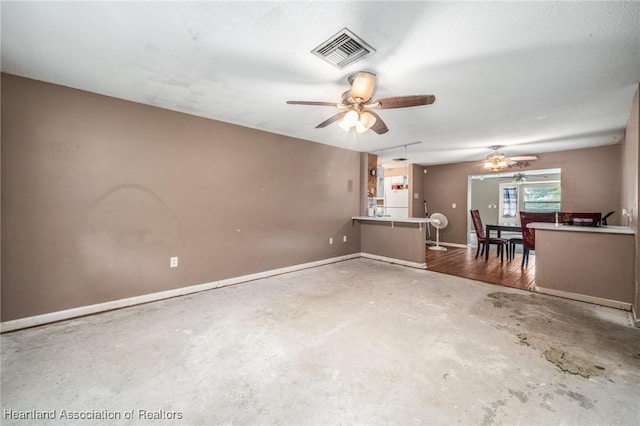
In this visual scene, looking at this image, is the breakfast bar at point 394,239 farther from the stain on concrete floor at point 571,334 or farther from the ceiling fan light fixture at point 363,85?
the ceiling fan light fixture at point 363,85

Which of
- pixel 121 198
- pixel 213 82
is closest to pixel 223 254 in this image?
pixel 121 198

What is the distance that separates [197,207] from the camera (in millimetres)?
3467

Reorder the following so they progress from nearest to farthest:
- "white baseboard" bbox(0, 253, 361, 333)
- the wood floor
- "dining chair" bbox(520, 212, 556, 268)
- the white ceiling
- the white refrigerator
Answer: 1. the white ceiling
2. "white baseboard" bbox(0, 253, 361, 333)
3. the wood floor
4. "dining chair" bbox(520, 212, 556, 268)
5. the white refrigerator

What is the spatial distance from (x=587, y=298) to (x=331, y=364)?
3.40 meters

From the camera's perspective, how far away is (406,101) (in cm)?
229

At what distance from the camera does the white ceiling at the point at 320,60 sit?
5.36ft

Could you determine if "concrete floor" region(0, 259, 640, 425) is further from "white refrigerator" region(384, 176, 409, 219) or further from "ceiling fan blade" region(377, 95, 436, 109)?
"white refrigerator" region(384, 176, 409, 219)

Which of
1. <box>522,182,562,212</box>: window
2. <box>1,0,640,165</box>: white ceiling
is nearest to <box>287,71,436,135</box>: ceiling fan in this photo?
<box>1,0,640,165</box>: white ceiling

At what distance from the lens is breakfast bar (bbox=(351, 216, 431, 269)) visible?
4762 mm

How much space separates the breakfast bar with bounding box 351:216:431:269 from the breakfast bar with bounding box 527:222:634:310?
1.67 m

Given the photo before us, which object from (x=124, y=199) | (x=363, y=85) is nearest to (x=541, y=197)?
(x=363, y=85)

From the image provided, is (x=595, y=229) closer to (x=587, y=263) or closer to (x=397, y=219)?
(x=587, y=263)

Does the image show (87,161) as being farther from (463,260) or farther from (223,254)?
(463,260)

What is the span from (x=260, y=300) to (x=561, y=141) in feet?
19.5
